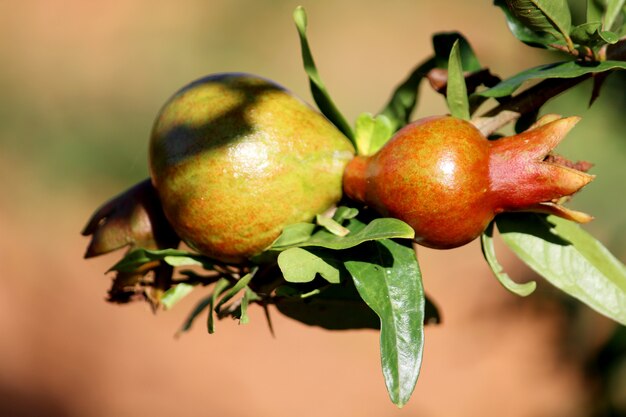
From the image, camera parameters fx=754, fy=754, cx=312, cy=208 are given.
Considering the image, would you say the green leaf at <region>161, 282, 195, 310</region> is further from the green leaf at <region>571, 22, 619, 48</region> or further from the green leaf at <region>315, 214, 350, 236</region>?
the green leaf at <region>571, 22, 619, 48</region>

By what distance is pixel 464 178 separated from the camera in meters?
0.79

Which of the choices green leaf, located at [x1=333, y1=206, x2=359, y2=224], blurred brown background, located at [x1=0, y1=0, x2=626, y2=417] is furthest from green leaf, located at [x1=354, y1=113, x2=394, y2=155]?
blurred brown background, located at [x1=0, y1=0, x2=626, y2=417]

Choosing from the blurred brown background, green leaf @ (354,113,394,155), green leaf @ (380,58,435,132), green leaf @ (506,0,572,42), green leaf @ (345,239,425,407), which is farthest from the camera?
the blurred brown background

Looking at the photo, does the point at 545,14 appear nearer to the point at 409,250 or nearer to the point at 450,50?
the point at 450,50

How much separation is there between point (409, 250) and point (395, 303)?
0.24 feet

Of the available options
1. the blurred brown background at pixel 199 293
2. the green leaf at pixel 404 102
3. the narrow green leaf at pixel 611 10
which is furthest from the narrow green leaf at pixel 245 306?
the blurred brown background at pixel 199 293

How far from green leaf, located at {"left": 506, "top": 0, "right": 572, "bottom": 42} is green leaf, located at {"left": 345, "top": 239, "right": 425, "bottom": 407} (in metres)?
0.30

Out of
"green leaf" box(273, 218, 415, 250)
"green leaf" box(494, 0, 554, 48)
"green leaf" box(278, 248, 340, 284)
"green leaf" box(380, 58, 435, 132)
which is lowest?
"green leaf" box(278, 248, 340, 284)

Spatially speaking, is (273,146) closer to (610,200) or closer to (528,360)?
(610,200)

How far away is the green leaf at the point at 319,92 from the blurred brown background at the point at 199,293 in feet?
5.69

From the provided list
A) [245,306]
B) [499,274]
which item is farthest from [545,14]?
[245,306]

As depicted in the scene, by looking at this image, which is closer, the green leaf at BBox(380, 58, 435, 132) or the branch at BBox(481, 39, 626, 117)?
the branch at BBox(481, 39, 626, 117)

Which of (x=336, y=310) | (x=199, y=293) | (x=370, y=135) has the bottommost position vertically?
(x=199, y=293)

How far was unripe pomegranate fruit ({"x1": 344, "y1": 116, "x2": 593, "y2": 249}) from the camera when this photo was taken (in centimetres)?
79
